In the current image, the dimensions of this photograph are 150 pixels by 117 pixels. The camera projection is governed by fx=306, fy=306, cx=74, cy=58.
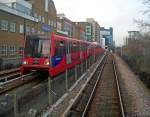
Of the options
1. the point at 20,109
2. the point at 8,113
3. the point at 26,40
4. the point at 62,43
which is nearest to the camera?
the point at 8,113

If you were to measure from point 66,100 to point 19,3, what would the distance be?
3306 centimetres

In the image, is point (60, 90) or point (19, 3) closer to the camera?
point (60, 90)

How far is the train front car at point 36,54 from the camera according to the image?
19062mm

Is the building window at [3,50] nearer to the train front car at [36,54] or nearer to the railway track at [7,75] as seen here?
the railway track at [7,75]

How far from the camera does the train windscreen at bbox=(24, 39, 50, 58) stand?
19.2 meters

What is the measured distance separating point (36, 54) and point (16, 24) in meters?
→ 24.3

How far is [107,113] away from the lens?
12367 millimetres

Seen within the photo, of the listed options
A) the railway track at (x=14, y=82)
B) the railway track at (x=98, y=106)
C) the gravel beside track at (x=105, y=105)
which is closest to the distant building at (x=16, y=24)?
the railway track at (x=14, y=82)

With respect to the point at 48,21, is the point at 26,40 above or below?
below

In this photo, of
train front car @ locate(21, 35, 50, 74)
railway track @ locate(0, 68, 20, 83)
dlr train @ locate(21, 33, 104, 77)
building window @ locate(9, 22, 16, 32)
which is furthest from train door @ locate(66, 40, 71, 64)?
building window @ locate(9, 22, 16, 32)

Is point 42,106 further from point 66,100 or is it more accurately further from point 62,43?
point 62,43

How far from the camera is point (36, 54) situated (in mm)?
19375

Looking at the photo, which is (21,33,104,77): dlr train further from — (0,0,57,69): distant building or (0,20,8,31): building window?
(0,20,8,31): building window

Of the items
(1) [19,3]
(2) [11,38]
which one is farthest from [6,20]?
(1) [19,3]
